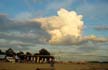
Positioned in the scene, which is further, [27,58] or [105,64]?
[27,58]

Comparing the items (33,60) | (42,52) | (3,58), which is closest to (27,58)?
(33,60)

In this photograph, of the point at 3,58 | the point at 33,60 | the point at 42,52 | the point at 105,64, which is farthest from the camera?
the point at 42,52

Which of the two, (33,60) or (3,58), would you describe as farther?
(3,58)

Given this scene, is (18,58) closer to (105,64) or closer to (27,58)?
(27,58)

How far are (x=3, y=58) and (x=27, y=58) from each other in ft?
29.5

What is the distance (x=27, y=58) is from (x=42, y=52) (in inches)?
1235

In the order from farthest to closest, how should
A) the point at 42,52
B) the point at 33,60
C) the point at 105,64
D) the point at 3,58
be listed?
the point at 42,52 < the point at 3,58 < the point at 33,60 < the point at 105,64

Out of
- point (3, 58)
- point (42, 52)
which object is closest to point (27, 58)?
point (3, 58)

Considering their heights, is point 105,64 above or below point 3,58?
below

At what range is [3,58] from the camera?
77375mm

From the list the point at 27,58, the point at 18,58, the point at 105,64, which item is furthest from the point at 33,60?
the point at 105,64

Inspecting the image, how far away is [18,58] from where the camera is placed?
7750cm

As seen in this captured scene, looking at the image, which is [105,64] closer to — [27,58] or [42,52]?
[27,58]

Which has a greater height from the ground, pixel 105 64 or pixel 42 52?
pixel 42 52
